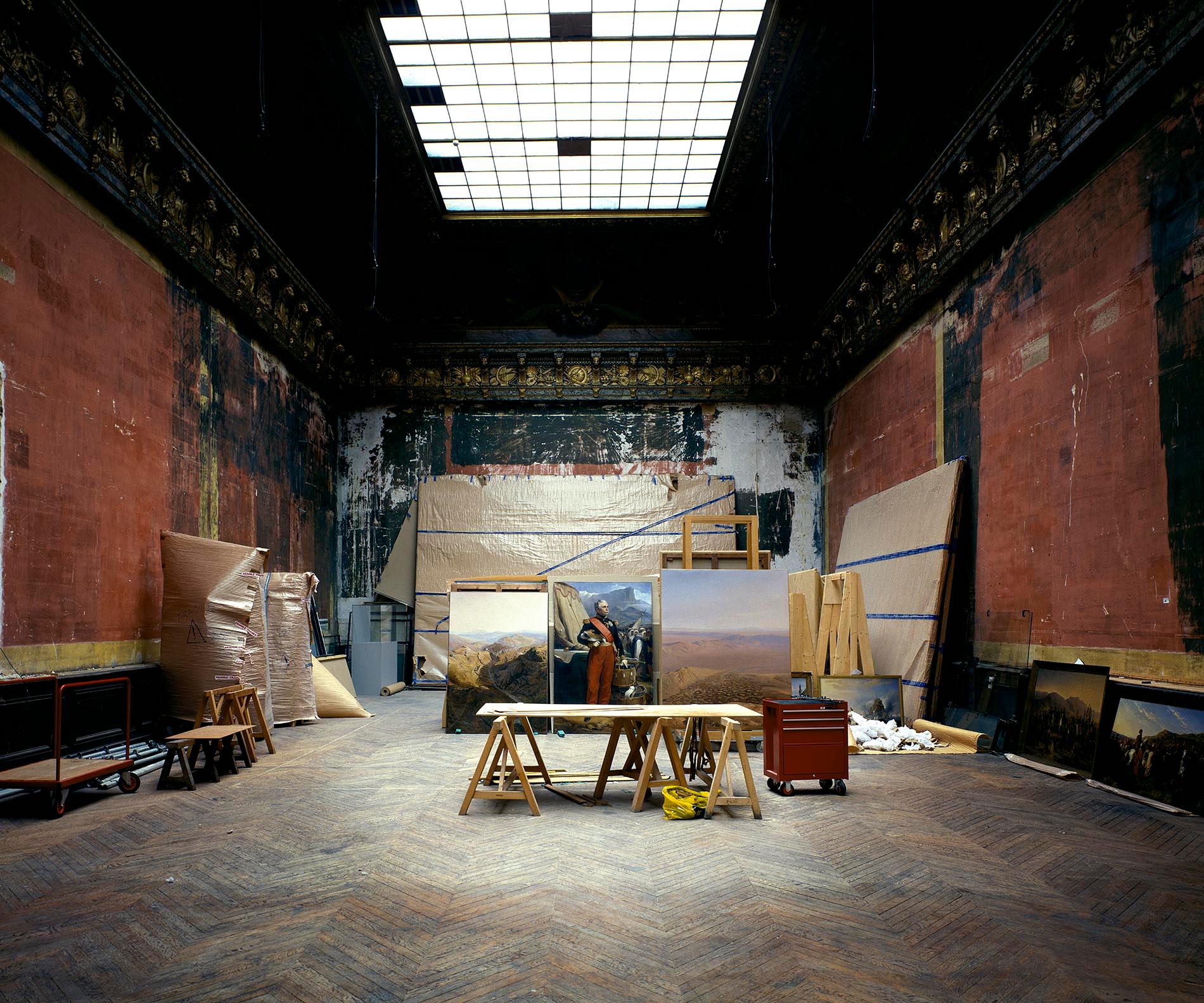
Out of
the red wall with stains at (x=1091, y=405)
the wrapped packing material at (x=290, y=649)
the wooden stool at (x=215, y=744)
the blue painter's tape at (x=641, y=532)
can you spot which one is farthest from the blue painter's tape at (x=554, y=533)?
the wooden stool at (x=215, y=744)

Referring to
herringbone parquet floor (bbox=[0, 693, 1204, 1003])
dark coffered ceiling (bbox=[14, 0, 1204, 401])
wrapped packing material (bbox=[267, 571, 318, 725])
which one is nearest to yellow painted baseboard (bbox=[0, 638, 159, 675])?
herringbone parquet floor (bbox=[0, 693, 1204, 1003])

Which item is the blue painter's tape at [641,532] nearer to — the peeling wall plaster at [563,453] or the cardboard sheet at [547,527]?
the cardboard sheet at [547,527]

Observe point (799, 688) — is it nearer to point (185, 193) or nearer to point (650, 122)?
point (650, 122)

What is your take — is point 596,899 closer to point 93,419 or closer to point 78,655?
point 78,655

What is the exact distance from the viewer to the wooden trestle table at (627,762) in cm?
490

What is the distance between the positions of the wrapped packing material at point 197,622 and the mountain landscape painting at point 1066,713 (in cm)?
690

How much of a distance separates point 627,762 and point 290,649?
466 centimetres

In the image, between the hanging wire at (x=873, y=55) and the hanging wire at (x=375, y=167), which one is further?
the hanging wire at (x=375, y=167)

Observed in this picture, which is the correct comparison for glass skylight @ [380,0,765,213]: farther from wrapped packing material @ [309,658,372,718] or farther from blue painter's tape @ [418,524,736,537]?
wrapped packing material @ [309,658,372,718]

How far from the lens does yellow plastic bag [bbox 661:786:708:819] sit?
15.8ft

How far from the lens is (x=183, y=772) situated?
18.9 feet

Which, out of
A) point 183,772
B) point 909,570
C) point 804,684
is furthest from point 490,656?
point 909,570

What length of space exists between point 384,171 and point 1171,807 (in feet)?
32.6

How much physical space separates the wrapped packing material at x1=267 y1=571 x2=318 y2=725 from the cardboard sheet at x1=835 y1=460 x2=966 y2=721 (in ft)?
20.9
